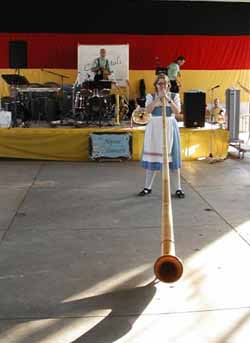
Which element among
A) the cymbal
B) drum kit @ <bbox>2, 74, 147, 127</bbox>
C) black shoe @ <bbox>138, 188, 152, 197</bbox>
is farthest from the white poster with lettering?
black shoe @ <bbox>138, 188, 152, 197</bbox>

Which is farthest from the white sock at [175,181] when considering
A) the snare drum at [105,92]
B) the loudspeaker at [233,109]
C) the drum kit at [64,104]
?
the snare drum at [105,92]

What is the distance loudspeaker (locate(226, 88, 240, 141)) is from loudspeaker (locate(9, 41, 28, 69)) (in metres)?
4.06

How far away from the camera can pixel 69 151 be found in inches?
339

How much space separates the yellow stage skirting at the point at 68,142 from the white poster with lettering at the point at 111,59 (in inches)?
175

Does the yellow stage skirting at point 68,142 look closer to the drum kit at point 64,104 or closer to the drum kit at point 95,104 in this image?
the drum kit at point 64,104

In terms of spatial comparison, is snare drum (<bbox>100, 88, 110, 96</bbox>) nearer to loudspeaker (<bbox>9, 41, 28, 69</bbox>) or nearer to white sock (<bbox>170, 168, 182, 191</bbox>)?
loudspeaker (<bbox>9, 41, 28, 69</bbox>)

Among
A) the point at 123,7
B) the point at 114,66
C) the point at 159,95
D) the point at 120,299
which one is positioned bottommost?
the point at 120,299

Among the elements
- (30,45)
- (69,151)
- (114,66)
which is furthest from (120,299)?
(30,45)

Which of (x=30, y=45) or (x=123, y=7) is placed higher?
(x=123, y=7)

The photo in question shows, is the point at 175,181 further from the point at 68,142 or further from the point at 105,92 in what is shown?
the point at 105,92

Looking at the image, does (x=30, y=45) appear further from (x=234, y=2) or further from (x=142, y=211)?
(x=142, y=211)

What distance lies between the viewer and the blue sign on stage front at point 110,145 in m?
8.44

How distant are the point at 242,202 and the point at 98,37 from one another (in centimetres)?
Result: 859

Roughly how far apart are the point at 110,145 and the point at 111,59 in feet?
16.1
